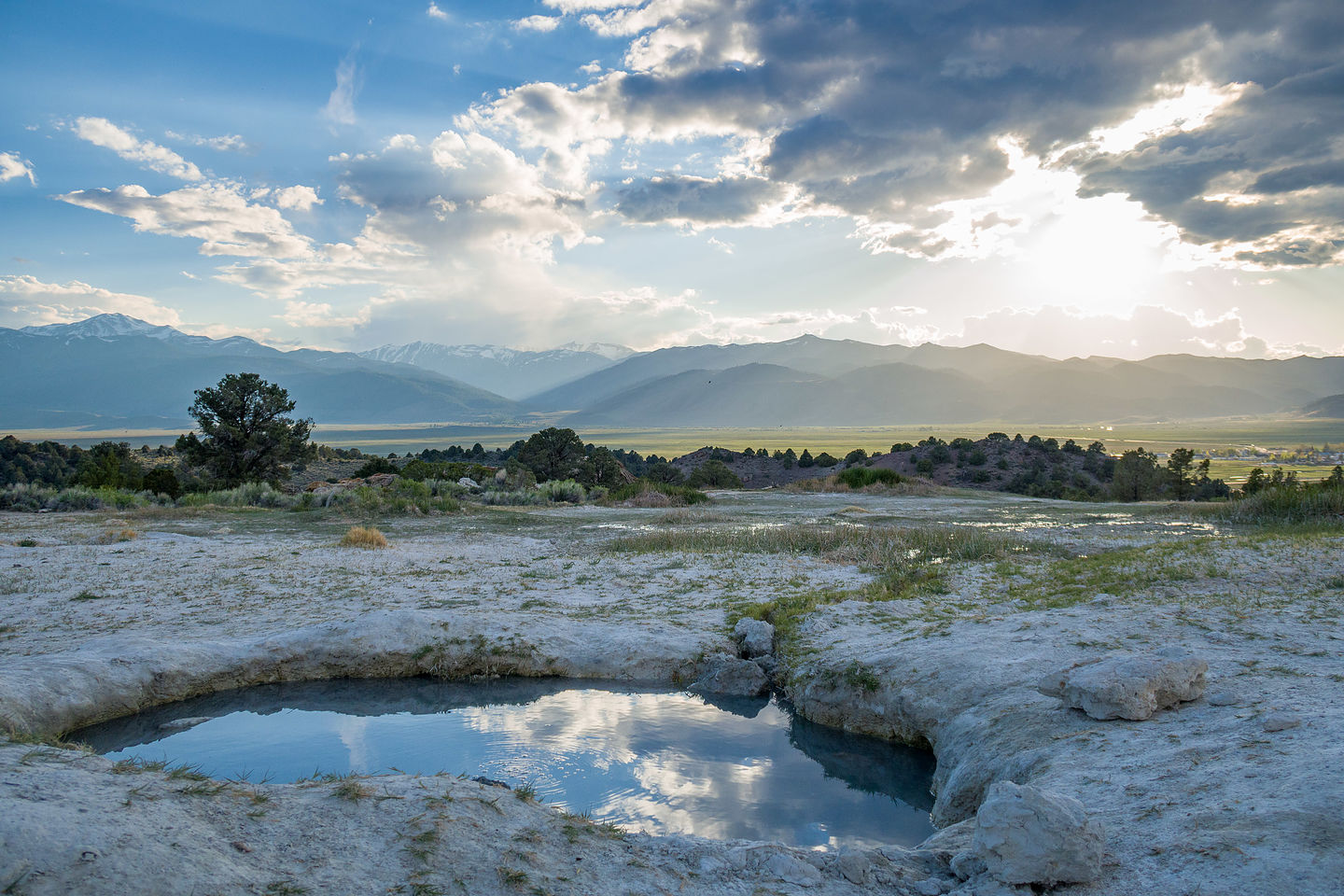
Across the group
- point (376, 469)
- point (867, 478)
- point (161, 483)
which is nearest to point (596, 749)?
point (161, 483)

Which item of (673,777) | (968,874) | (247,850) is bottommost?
(673,777)

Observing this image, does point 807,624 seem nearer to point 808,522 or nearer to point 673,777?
point 673,777

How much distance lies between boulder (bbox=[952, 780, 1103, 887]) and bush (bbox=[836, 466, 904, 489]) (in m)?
37.8

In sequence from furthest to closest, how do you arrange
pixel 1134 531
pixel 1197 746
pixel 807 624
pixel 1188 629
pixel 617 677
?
pixel 1134 531 < pixel 807 624 < pixel 617 677 < pixel 1188 629 < pixel 1197 746

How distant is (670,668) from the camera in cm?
996

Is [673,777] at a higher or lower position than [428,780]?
lower

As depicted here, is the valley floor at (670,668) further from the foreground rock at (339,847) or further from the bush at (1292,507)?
the bush at (1292,507)

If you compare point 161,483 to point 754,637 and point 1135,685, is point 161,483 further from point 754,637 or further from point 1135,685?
point 1135,685

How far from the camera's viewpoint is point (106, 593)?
12.7 meters

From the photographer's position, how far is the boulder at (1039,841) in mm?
4195

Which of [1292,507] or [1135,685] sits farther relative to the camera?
[1292,507]

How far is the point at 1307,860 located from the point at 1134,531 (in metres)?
18.6

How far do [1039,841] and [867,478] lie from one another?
129 ft

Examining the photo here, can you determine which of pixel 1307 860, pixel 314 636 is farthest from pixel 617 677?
pixel 1307 860
